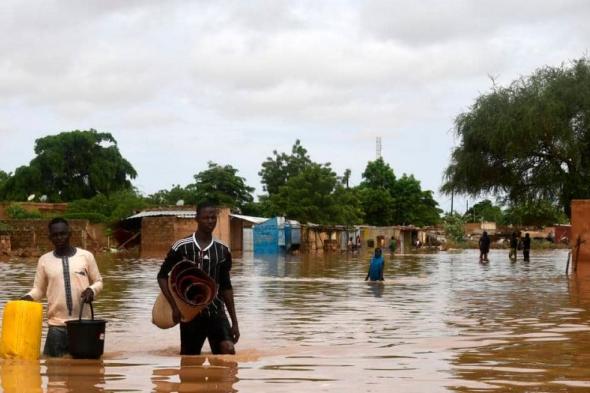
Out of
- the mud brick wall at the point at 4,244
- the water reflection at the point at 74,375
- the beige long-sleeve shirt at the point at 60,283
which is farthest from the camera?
the mud brick wall at the point at 4,244

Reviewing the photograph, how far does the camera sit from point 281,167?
3452 inches

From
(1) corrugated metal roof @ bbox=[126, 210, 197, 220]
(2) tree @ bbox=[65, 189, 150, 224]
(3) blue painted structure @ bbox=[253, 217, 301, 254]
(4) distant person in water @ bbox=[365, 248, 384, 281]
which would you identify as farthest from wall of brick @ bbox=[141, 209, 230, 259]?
(4) distant person in water @ bbox=[365, 248, 384, 281]

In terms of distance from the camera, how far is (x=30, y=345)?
8539 millimetres

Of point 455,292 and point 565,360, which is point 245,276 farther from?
point 565,360

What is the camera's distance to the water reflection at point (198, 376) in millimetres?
7234

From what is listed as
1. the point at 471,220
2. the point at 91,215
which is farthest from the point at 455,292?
the point at 471,220

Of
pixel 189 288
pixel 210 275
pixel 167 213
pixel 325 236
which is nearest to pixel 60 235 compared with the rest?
pixel 189 288

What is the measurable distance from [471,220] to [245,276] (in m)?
118

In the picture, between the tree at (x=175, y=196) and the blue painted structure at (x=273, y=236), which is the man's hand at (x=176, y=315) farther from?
the tree at (x=175, y=196)

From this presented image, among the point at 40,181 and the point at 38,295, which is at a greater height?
the point at 40,181

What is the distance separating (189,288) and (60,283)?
3.51ft

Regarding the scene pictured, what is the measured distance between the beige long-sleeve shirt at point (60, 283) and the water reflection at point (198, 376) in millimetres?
887

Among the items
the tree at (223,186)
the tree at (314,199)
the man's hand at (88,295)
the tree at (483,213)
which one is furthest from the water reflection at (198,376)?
the tree at (483,213)

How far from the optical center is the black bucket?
823cm
